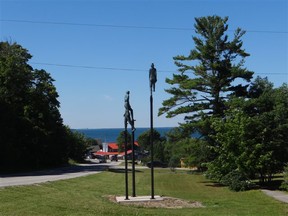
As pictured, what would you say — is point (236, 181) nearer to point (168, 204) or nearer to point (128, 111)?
point (128, 111)

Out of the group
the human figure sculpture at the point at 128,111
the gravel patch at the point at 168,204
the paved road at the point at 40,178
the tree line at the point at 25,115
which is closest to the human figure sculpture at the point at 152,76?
the human figure sculpture at the point at 128,111

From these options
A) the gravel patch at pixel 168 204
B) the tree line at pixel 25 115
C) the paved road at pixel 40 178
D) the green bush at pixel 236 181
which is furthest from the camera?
the tree line at pixel 25 115

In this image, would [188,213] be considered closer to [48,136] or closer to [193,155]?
[193,155]

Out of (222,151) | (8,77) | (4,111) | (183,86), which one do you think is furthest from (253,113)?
(8,77)

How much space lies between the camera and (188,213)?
44.5 ft

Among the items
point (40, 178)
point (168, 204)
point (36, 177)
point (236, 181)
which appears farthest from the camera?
point (36, 177)

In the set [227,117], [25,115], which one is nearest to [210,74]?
[227,117]

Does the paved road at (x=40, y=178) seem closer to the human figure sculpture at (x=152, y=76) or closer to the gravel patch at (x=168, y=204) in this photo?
the gravel patch at (x=168, y=204)

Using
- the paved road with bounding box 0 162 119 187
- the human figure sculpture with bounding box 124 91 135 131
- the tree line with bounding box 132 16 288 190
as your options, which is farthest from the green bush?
the paved road with bounding box 0 162 119 187

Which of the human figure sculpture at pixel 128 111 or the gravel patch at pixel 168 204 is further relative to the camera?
the human figure sculpture at pixel 128 111

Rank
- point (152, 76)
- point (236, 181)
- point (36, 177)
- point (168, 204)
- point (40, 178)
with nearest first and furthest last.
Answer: point (168, 204) → point (152, 76) → point (236, 181) → point (40, 178) → point (36, 177)

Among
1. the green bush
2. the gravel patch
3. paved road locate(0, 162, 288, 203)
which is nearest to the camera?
the gravel patch

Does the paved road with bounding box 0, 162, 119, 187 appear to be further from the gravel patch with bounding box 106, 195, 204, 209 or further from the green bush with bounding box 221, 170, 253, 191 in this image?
the green bush with bounding box 221, 170, 253, 191

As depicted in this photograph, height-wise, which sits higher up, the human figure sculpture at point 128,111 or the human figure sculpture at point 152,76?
the human figure sculpture at point 152,76
